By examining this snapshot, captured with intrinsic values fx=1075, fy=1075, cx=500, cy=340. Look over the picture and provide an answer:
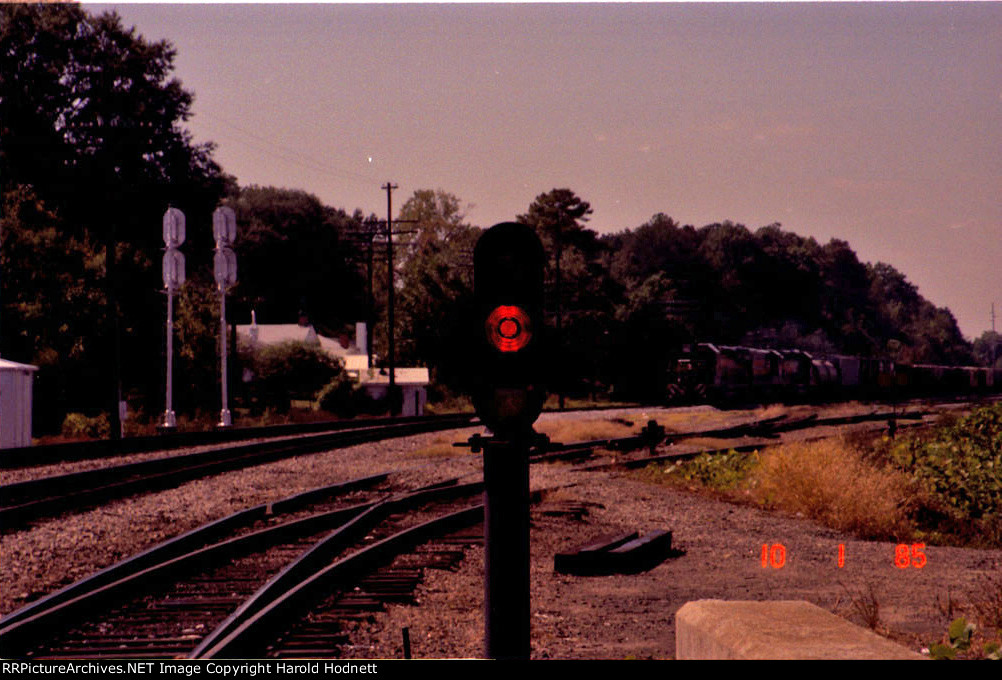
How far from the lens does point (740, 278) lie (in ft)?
199

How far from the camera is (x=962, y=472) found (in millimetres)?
14953

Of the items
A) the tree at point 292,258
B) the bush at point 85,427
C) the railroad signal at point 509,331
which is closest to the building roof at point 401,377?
the tree at point 292,258

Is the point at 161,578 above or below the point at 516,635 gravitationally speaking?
below

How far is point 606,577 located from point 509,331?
23.2ft

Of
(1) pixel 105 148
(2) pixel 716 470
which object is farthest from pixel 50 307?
(2) pixel 716 470

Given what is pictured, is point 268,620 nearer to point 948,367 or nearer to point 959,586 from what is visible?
point 959,586

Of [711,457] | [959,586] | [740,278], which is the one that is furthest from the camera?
[740,278]

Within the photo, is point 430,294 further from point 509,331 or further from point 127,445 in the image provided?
point 509,331

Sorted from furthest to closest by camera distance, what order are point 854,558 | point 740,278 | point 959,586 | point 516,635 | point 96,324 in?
1. point 740,278
2. point 96,324
3. point 854,558
4. point 959,586
5. point 516,635

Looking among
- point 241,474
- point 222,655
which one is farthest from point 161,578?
point 241,474

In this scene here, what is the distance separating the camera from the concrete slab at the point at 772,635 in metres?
4.29

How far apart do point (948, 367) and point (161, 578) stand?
65031 millimetres

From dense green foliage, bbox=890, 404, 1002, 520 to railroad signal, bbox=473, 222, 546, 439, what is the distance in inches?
478

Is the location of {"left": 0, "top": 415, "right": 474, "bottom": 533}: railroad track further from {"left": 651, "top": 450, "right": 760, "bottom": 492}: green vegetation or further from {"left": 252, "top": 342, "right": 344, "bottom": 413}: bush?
{"left": 252, "top": 342, "right": 344, "bottom": 413}: bush
